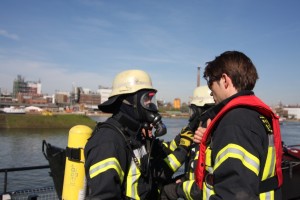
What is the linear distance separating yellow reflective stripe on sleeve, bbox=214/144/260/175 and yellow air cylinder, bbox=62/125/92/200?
1.67 meters

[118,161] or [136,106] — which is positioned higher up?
[136,106]

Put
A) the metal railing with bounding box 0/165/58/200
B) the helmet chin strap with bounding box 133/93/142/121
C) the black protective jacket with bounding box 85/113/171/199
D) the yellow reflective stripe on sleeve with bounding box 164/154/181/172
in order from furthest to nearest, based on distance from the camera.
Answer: the metal railing with bounding box 0/165/58/200, the yellow reflective stripe on sleeve with bounding box 164/154/181/172, the helmet chin strap with bounding box 133/93/142/121, the black protective jacket with bounding box 85/113/171/199

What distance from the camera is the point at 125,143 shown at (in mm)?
2658

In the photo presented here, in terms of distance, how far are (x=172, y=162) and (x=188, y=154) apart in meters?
0.40

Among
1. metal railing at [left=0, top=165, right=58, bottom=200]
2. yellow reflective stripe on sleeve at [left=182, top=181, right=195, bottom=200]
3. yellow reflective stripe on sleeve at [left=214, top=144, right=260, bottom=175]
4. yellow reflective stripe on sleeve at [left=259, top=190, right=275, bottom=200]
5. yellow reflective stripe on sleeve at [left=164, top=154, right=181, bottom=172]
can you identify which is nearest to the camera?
yellow reflective stripe on sleeve at [left=214, top=144, right=260, bottom=175]

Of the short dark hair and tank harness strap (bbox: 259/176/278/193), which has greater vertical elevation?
the short dark hair

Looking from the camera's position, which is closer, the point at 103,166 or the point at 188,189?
the point at 103,166

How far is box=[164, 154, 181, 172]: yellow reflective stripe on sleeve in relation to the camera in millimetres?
3781

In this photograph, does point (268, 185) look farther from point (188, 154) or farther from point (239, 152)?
point (188, 154)

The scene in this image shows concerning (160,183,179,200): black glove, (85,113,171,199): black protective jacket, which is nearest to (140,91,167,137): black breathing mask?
(85,113,171,199): black protective jacket

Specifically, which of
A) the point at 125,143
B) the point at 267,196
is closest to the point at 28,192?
the point at 125,143

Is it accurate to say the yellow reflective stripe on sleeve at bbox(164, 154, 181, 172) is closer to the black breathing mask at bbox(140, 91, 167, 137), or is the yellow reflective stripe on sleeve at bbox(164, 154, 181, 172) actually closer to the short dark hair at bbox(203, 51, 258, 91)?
the black breathing mask at bbox(140, 91, 167, 137)

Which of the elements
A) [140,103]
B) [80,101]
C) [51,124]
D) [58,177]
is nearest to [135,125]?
[140,103]

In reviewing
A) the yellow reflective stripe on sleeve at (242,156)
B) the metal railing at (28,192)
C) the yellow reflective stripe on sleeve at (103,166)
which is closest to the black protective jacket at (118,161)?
the yellow reflective stripe on sleeve at (103,166)
